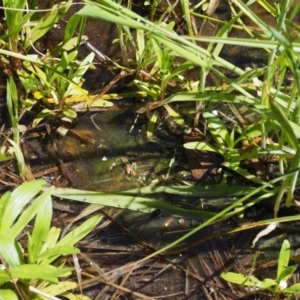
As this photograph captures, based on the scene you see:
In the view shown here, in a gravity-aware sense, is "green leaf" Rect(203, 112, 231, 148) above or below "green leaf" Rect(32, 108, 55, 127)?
above

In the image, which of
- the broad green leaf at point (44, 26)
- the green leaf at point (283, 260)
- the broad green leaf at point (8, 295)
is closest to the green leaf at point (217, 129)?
the green leaf at point (283, 260)

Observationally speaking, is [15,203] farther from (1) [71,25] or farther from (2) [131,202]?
(1) [71,25]

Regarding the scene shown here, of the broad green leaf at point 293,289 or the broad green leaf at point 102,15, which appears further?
the broad green leaf at point 293,289

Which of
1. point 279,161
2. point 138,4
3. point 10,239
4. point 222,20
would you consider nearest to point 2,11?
point 138,4

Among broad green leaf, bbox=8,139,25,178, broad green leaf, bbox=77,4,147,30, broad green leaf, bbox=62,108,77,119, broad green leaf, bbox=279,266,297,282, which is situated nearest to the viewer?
broad green leaf, bbox=77,4,147,30

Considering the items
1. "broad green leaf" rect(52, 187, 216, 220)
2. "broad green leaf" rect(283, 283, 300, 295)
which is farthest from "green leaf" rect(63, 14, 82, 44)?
"broad green leaf" rect(283, 283, 300, 295)

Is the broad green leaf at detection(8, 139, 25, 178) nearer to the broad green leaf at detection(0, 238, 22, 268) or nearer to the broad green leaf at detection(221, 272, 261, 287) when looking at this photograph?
the broad green leaf at detection(0, 238, 22, 268)

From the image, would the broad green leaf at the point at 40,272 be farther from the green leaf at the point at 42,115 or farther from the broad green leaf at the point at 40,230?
the green leaf at the point at 42,115

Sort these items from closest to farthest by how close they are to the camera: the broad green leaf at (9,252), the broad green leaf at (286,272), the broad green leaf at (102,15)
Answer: the broad green leaf at (102,15)
the broad green leaf at (9,252)
the broad green leaf at (286,272)
